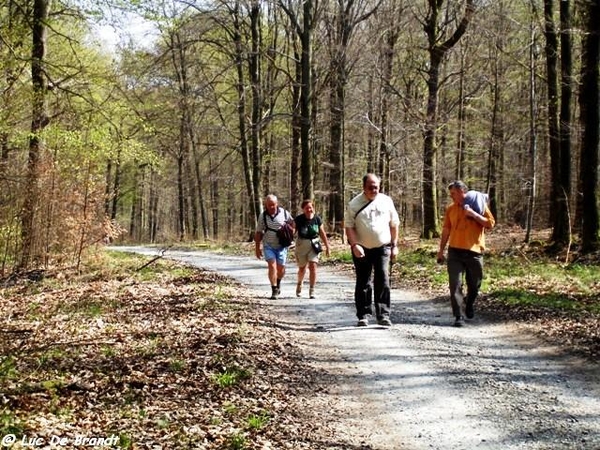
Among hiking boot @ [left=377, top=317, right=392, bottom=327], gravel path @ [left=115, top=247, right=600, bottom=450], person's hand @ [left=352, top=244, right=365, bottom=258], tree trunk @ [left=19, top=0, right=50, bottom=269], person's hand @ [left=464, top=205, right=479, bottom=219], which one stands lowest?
gravel path @ [left=115, top=247, right=600, bottom=450]

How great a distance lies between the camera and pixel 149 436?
505cm

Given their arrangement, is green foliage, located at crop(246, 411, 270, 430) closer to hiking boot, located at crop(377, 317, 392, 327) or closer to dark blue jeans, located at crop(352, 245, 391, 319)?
dark blue jeans, located at crop(352, 245, 391, 319)

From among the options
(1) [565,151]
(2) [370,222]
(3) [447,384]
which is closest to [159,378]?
(3) [447,384]

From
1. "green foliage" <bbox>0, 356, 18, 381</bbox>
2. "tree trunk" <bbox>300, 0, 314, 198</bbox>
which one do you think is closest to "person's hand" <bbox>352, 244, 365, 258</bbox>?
"green foliage" <bbox>0, 356, 18, 381</bbox>

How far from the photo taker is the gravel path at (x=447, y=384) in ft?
16.5

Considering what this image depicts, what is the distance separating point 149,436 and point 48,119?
12525 millimetres

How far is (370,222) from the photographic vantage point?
8719 mm

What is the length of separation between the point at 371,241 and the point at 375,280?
652mm

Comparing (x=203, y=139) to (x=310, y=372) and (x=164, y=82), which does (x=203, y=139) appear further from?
(x=310, y=372)

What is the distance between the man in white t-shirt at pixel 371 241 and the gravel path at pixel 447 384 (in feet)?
1.54

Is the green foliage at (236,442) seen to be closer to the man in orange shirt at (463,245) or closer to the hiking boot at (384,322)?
the hiking boot at (384,322)

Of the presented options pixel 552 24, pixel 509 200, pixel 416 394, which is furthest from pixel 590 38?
pixel 509 200

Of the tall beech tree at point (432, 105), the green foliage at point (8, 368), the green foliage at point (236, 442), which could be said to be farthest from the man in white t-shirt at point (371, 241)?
the tall beech tree at point (432, 105)

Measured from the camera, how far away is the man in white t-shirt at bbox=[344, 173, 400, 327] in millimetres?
8711
